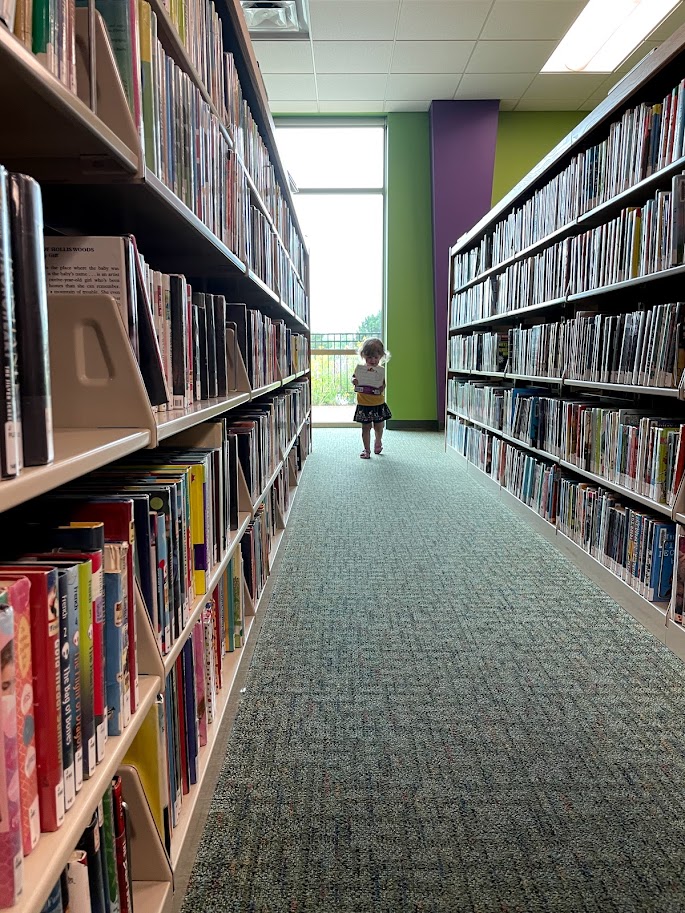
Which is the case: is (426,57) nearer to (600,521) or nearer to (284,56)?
(284,56)

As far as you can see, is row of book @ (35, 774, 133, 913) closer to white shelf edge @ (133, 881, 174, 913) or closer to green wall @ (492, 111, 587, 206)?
→ white shelf edge @ (133, 881, 174, 913)

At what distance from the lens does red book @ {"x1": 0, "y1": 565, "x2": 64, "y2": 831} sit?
2.17ft

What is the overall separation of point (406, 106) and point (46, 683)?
25.1 ft

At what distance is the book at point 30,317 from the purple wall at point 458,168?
23.2 ft

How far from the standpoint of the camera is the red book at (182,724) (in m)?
1.28

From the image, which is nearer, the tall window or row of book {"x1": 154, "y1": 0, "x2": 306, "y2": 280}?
row of book {"x1": 154, "y1": 0, "x2": 306, "y2": 280}

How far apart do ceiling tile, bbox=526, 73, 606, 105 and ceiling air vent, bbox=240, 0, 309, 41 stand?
2425mm

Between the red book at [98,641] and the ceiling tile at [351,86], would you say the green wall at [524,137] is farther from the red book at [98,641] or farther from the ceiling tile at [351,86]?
the red book at [98,641]

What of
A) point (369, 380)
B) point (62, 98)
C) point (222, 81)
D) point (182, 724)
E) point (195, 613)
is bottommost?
point (182, 724)

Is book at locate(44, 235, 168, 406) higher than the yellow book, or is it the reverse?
book at locate(44, 235, 168, 406)

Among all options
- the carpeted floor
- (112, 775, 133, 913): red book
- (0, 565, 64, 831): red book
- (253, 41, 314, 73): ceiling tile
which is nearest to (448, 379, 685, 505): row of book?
the carpeted floor

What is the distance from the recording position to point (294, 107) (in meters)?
7.15

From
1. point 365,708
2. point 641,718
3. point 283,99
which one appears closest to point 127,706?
point 365,708

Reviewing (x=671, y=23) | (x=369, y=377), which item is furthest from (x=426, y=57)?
(x=369, y=377)
